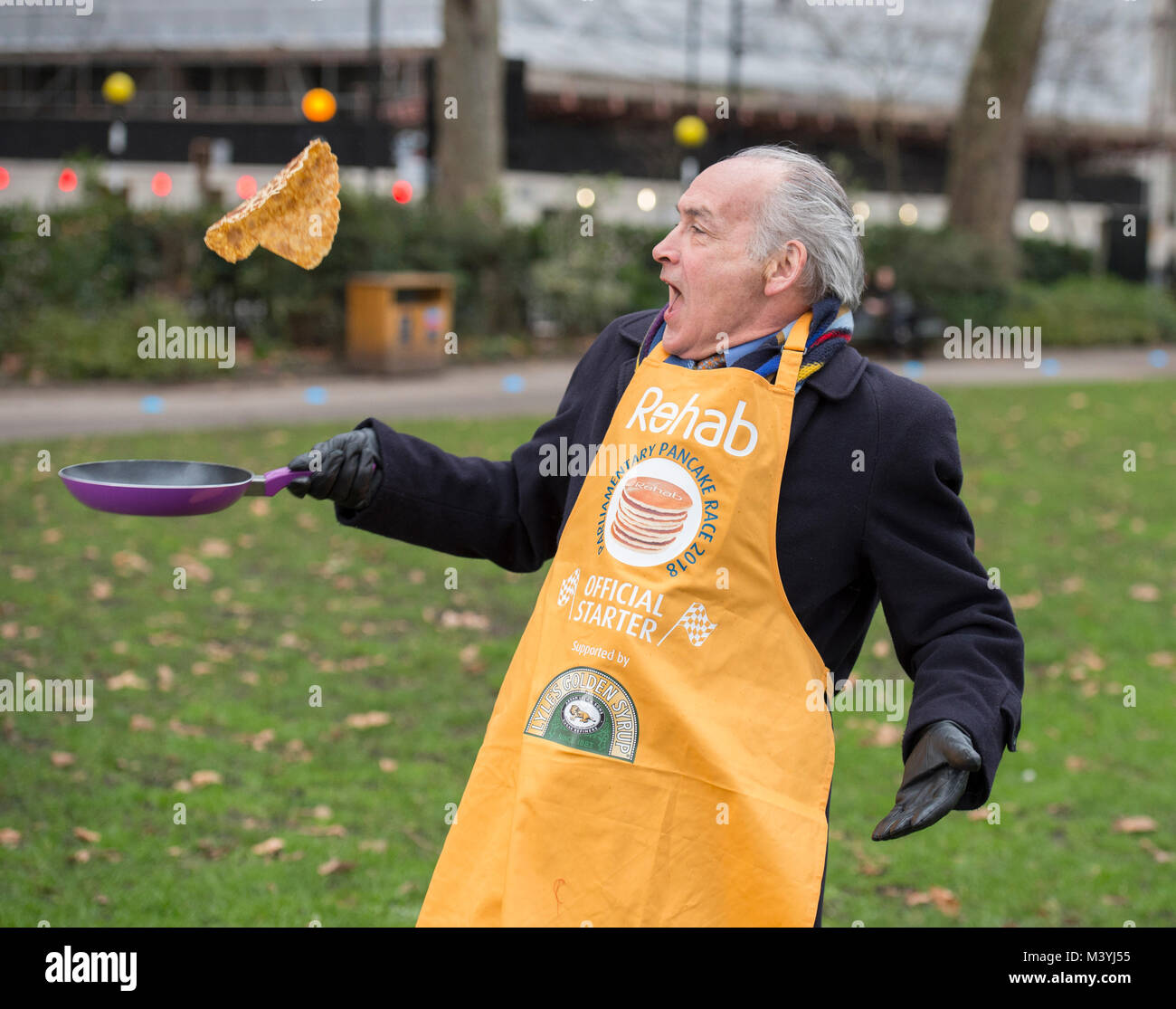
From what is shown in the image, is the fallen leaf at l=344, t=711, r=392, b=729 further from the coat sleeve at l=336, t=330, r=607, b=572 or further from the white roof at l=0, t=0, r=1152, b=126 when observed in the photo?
the white roof at l=0, t=0, r=1152, b=126

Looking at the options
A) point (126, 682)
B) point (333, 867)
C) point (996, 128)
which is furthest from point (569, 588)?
point (996, 128)

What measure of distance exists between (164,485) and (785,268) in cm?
133

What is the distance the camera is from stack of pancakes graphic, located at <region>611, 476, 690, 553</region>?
245 cm

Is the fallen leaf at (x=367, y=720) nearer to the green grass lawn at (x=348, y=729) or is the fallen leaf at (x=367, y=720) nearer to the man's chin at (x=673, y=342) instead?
A: the green grass lawn at (x=348, y=729)

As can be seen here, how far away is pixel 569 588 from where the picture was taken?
99.7 inches

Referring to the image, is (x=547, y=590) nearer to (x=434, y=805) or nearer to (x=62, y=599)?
(x=434, y=805)

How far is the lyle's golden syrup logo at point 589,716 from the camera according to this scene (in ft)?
7.88

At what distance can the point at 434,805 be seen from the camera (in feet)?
16.9

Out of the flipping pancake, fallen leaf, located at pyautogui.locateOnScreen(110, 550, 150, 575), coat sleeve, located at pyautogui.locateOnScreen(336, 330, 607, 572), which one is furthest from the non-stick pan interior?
fallen leaf, located at pyautogui.locateOnScreen(110, 550, 150, 575)

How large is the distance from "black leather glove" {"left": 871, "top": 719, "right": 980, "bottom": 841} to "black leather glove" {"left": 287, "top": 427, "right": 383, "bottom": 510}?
4.07ft

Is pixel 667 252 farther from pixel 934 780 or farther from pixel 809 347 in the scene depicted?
pixel 934 780

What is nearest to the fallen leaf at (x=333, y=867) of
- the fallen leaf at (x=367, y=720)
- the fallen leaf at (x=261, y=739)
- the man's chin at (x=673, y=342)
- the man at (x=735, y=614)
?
the fallen leaf at (x=261, y=739)
